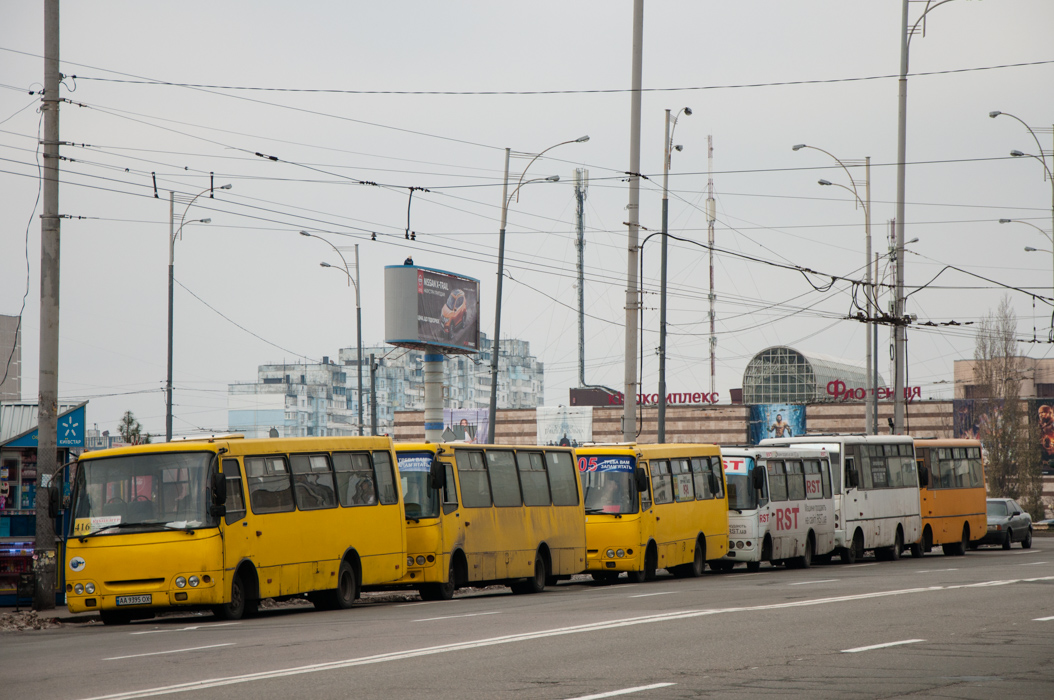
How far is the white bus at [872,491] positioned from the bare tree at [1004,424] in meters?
27.6

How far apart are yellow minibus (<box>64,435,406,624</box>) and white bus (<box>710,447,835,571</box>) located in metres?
12.2

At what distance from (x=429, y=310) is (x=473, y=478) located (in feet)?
65.9

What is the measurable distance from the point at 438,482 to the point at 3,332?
96357 millimetres

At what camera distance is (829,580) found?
23.1 metres

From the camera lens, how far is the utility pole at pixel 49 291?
19.9 metres

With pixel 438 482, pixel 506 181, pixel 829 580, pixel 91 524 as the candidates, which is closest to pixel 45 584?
pixel 91 524

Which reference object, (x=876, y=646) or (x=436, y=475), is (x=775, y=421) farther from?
(x=876, y=646)

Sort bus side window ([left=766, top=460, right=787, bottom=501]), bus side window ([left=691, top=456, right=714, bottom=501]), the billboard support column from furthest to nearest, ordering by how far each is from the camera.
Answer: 1. the billboard support column
2. bus side window ([left=766, top=460, right=787, bottom=501])
3. bus side window ([left=691, top=456, right=714, bottom=501])

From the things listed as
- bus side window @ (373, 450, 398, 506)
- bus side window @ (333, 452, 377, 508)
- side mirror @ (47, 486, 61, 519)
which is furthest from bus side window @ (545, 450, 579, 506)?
side mirror @ (47, 486, 61, 519)

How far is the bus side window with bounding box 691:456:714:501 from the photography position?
27.9 m

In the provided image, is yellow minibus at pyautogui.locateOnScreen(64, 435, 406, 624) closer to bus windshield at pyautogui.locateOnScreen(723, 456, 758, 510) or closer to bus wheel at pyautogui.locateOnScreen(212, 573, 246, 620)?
bus wheel at pyautogui.locateOnScreen(212, 573, 246, 620)

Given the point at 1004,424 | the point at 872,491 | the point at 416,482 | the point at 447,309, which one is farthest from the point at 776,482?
the point at 1004,424

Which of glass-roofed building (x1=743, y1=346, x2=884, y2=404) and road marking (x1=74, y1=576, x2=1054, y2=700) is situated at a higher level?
glass-roofed building (x1=743, y1=346, x2=884, y2=404)

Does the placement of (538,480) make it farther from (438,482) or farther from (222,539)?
(222,539)
